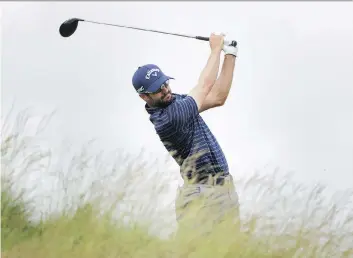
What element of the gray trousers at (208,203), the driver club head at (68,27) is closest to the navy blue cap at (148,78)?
the gray trousers at (208,203)

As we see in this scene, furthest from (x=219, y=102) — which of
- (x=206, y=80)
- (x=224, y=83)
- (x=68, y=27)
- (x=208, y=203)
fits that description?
(x=68, y=27)

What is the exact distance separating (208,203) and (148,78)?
0.97 metres

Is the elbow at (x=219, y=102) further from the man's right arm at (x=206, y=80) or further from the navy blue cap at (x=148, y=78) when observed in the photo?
the navy blue cap at (x=148, y=78)

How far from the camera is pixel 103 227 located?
5074 mm

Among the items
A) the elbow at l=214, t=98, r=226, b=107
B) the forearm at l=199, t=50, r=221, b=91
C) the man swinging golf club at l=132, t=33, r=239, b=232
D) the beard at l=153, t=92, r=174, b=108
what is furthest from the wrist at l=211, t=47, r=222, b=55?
the beard at l=153, t=92, r=174, b=108

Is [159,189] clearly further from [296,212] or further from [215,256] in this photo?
[296,212]

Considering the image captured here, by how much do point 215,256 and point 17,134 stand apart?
1.39 metres

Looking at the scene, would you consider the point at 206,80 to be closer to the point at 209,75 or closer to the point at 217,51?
the point at 209,75

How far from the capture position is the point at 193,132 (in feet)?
19.6

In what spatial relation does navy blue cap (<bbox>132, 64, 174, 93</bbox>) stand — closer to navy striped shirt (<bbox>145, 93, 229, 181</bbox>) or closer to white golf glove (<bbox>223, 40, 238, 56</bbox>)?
navy striped shirt (<bbox>145, 93, 229, 181</bbox>)

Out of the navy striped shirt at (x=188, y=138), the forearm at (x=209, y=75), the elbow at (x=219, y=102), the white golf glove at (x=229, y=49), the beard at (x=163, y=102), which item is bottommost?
the navy striped shirt at (x=188, y=138)

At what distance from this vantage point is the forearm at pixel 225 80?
20.4ft

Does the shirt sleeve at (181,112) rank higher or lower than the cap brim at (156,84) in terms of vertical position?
lower

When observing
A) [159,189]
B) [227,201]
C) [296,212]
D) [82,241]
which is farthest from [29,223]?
[296,212]
